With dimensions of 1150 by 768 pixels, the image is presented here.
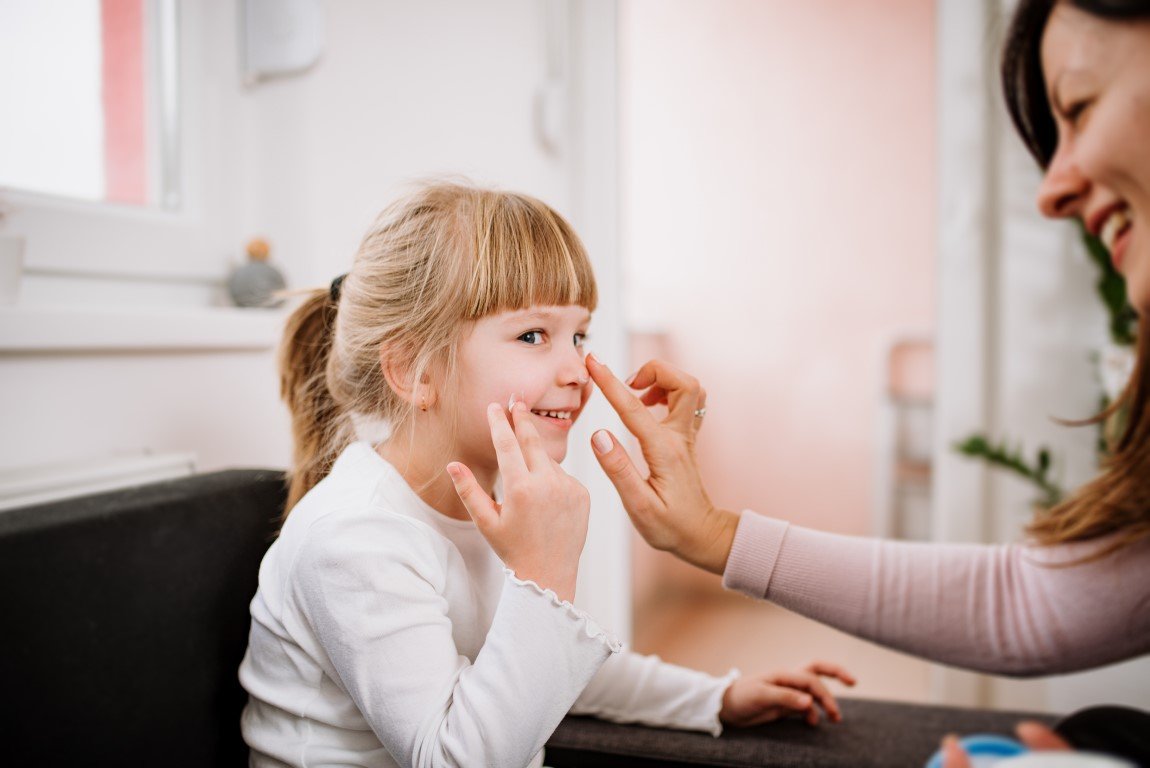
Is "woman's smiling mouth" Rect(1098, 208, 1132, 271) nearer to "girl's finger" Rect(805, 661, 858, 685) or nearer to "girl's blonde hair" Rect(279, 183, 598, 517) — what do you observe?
"girl's blonde hair" Rect(279, 183, 598, 517)

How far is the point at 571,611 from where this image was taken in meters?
0.52

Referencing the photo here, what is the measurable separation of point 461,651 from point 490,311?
10.4 inches

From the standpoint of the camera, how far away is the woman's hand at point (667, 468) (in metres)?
0.64

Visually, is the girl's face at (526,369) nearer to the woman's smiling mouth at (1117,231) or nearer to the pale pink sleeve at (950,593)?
the pale pink sleeve at (950,593)

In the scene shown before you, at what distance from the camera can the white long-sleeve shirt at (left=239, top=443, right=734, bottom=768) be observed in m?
0.52

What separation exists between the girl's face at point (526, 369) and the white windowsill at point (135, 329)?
451 mm

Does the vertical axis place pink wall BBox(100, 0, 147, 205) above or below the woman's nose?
above

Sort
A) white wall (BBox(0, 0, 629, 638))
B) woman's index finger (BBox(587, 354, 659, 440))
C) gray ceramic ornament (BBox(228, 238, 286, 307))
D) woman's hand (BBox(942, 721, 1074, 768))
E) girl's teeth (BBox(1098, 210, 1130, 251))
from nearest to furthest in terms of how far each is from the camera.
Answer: woman's hand (BBox(942, 721, 1074, 768)) → girl's teeth (BBox(1098, 210, 1130, 251)) → woman's index finger (BBox(587, 354, 659, 440)) → white wall (BBox(0, 0, 629, 638)) → gray ceramic ornament (BBox(228, 238, 286, 307))

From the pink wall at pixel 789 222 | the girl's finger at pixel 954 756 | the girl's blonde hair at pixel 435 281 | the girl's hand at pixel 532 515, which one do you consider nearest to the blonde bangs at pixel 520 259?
the girl's blonde hair at pixel 435 281

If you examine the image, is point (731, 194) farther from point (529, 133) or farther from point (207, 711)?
point (207, 711)

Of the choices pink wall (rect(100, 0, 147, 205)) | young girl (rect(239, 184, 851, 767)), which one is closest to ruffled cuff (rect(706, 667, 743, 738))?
young girl (rect(239, 184, 851, 767))

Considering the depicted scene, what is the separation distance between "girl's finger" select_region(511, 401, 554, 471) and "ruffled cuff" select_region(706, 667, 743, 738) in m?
0.38

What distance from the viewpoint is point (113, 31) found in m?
0.90

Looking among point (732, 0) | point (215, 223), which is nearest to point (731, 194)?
point (732, 0)
